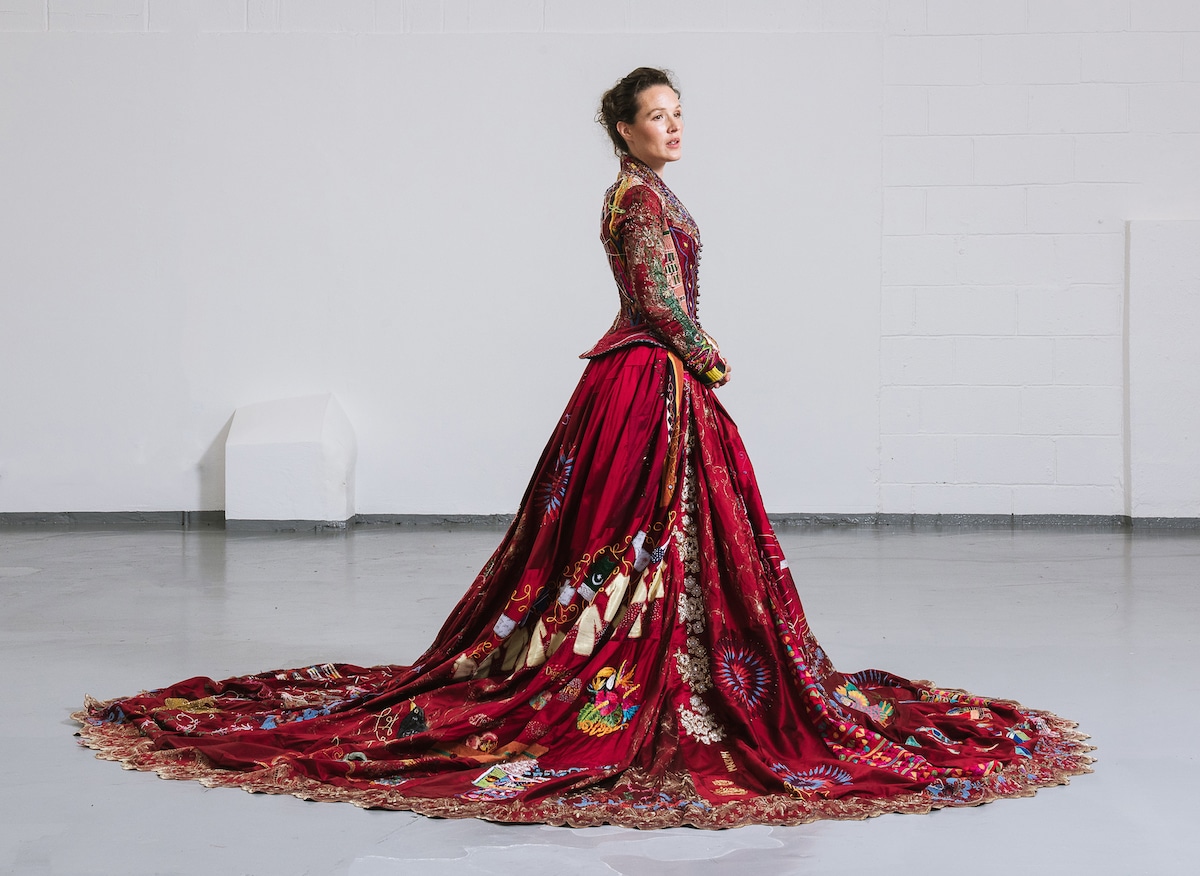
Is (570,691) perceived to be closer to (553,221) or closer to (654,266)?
(654,266)

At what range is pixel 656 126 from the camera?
256cm

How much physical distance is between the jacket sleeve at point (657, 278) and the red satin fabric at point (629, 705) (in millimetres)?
53

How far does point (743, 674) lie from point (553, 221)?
12.9ft

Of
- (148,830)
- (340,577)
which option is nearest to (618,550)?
(148,830)

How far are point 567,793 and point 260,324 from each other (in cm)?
434

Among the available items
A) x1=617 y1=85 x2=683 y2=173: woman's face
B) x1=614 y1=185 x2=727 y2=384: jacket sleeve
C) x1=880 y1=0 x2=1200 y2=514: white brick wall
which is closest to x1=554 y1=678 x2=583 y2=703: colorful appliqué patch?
x1=614 y1=185 x2=727 y2=384: jacket sleeve

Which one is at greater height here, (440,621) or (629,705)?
(629,705)

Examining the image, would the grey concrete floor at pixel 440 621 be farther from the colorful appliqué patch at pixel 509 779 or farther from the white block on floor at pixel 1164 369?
the white block on floor at pixel 1164 369

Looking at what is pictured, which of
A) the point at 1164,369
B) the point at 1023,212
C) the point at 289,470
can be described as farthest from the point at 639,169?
the point at 1164,369

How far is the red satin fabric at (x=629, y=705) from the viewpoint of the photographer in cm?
216

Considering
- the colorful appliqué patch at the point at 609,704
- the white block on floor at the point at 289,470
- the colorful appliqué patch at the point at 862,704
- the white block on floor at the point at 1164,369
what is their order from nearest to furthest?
1. the colorful appliqué patch at the point at 609,704
2. the colorful appliqué patch at the point at 862,704
3. the white block on floor at the point at 289,470
4. the white block on floor at the point at 1164,369

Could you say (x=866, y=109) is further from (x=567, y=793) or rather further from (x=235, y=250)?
(x=567, y=793)

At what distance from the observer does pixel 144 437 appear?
6062mm

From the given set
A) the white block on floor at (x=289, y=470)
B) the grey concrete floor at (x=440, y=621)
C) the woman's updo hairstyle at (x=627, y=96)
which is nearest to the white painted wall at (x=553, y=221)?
the white block on floor at (x=289, y=470)
